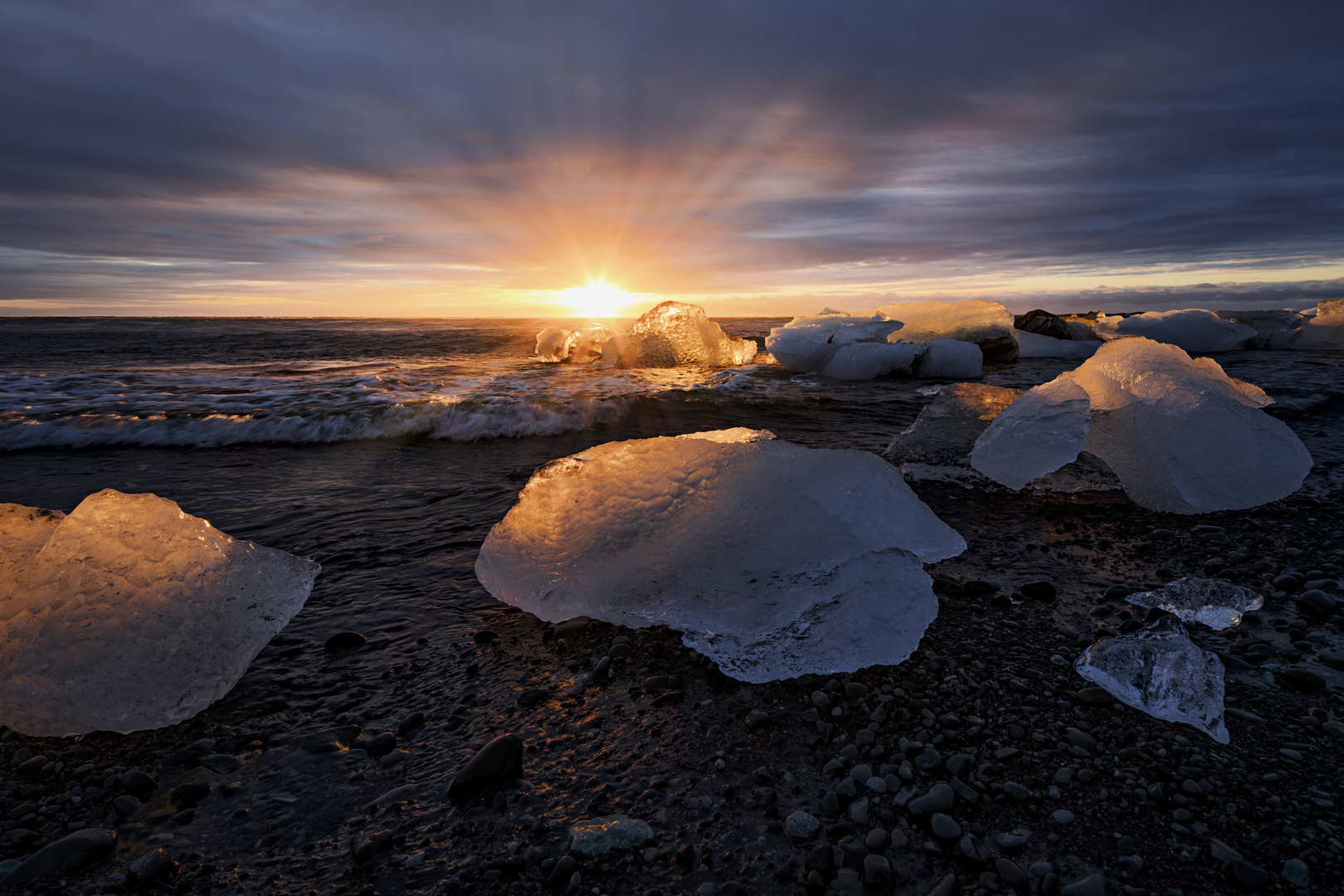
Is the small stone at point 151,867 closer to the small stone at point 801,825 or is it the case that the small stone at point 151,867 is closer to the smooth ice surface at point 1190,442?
the small stone at point 801,825

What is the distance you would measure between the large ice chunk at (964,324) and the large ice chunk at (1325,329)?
266 inches

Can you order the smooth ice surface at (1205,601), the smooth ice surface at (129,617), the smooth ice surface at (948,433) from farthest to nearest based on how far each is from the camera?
1. the smooth ice surface at (948,433)
2. the smooth ice surface at (1205,601)
3. the smooth ice surface at (129,617)

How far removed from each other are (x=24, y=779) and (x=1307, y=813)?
3.32 metres

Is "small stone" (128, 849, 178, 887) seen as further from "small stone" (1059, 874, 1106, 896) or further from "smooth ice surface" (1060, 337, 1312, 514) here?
"smooth ice surface" (1060, 337, 1312, 514)

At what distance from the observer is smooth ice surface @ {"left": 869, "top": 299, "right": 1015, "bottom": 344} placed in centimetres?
1176

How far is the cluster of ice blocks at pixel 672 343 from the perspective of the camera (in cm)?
1177

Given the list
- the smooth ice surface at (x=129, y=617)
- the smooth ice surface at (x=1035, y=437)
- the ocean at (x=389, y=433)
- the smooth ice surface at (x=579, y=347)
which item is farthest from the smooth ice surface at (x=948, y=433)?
the smooth ice surface at (x=579, y=347)

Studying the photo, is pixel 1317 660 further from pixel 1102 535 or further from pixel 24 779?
pixel 24 779

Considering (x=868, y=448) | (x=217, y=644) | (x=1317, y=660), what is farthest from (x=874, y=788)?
(x=868, y=448)

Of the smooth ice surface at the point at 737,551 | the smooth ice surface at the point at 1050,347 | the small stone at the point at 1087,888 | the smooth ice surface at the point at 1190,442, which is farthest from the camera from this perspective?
the smooth ice surface at the point at 1050,347

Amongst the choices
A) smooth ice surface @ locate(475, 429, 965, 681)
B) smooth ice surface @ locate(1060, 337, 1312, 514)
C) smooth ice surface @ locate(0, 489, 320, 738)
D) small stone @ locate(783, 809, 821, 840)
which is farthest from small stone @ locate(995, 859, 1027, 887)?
smooth ice surface @ locate(1060, 337, 1312, 514)

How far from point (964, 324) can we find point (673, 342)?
597 cm

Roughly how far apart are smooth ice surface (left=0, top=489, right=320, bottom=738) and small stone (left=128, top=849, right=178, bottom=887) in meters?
0.60

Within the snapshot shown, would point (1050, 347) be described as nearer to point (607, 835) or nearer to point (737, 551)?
point (737, 551)
